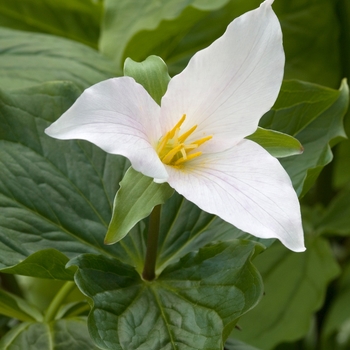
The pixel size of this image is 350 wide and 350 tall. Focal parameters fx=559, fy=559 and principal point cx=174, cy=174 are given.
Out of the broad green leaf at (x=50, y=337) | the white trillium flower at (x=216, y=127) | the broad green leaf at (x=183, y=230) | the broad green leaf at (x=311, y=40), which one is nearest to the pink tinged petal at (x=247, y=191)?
the white trillium flower at (x=216, y=127)

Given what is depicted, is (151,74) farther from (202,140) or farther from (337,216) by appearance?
(337,216)

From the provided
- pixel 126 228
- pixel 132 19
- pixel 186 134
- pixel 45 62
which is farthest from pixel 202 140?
pixel 132 19

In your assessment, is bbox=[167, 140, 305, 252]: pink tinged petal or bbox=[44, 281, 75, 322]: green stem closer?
bbox=[167, 140, 305, 252]: pink tinged petal

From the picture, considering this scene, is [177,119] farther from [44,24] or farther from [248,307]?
[44,24]

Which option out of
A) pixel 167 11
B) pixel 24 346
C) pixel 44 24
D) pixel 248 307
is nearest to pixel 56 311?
pixel 24 346

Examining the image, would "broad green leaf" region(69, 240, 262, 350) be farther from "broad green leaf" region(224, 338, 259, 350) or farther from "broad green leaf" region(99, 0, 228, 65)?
"broad green leaf" region(99, 0, 228, 65)

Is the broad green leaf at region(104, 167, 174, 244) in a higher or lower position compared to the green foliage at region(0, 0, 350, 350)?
higher

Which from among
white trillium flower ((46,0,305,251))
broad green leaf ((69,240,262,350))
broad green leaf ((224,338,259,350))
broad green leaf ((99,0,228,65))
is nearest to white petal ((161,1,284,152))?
white trillium flower ((46,0,305,251))

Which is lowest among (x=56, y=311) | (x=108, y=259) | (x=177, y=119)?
(x=56, y=311)
